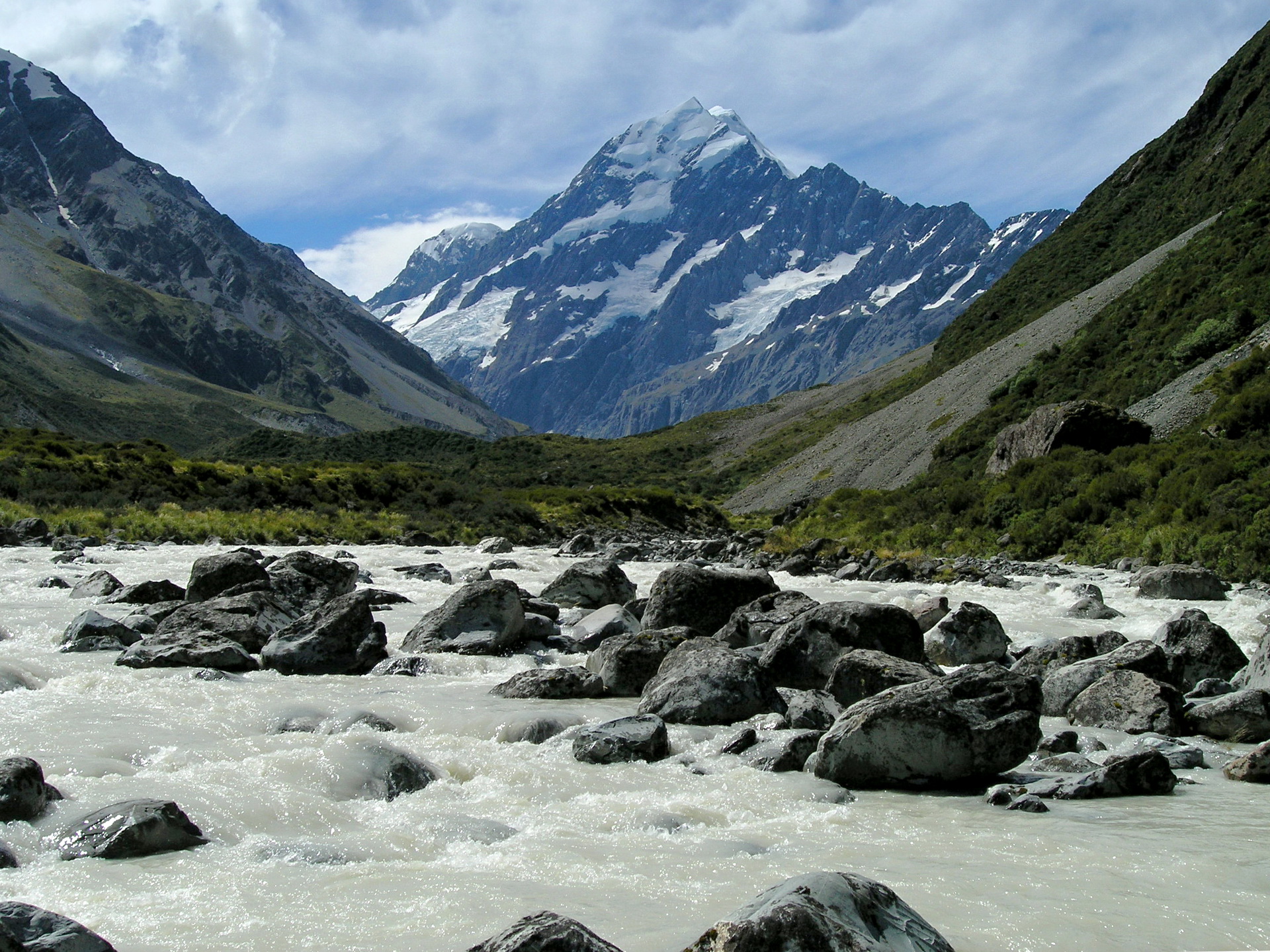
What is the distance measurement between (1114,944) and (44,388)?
738ft

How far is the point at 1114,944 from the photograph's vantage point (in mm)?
5863

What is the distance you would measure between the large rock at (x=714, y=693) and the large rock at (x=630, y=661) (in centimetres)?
103

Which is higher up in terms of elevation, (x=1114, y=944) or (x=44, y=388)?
(x=44, y=388)

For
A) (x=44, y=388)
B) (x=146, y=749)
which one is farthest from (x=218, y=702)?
(x=44, y=388)

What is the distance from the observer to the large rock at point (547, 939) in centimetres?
498

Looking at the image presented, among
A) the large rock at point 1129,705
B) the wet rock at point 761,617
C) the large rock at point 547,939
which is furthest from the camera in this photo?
the wet rock at point 761,617

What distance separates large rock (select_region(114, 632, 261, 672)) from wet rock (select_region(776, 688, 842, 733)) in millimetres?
9126

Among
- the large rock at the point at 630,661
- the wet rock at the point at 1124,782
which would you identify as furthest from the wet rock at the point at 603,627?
the wet rock at the point at 1124,782

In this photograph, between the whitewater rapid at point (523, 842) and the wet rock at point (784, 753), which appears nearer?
the whitewater rapid at point (523, 842)

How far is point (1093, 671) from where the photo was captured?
1255 cm

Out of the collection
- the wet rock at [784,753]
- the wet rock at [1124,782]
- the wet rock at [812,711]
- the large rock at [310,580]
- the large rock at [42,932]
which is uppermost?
the large rock at [310,580]

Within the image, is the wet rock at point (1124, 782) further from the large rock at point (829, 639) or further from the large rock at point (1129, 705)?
the large rock at point (829, 639)

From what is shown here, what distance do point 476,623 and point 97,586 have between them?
34.6ft

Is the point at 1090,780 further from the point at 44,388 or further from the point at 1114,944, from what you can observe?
the point at 44,388
